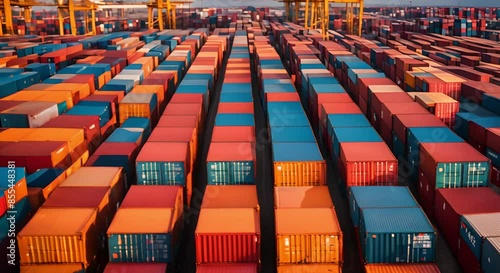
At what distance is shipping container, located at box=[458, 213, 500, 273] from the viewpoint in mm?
14995

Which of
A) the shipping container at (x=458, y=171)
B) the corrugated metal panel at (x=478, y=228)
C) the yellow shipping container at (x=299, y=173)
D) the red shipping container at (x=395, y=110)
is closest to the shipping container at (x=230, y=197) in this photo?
the yellow shipping container at (x=299, y=173)

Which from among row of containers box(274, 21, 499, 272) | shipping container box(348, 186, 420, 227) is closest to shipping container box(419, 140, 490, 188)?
row of containers box(274, 21, 499, 272)

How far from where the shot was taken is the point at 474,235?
15.4 meters

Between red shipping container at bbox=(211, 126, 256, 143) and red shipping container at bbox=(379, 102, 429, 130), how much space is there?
8.47 metres

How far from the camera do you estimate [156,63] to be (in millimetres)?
55531

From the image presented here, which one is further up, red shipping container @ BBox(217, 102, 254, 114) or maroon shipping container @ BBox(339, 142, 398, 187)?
red shipping container @ BBox(217, 102, 254, 114)

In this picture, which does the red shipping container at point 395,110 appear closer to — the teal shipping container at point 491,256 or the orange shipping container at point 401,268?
the orange shipping container at point 401,268

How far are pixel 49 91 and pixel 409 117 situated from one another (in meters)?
26.8

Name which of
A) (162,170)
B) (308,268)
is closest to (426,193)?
(308,268)

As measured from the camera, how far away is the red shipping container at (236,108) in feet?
98.6

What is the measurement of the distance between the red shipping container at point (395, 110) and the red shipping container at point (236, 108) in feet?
27.8

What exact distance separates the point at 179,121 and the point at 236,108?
482cm

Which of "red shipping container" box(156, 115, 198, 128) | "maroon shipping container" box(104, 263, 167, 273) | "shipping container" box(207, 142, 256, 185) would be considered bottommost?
"maroon shipping container" box(104, 263, 167, 273)

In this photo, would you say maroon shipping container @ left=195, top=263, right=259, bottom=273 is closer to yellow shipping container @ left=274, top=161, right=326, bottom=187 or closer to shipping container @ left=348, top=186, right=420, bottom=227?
A: shipping container @ left=348, top=186, right=420, bottom=227
